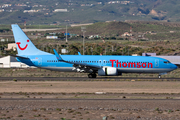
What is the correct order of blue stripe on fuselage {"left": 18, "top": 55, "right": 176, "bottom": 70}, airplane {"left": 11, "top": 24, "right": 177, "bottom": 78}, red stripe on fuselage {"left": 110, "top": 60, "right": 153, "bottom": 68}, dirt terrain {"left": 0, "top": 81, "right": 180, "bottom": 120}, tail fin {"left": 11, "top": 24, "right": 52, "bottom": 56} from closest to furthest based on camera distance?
dirt terrain {"left": 0, "top": 81, "right": 180, "bottom": 120} → airplane {"left": 11, "top": 24, "right": 177, "bottom": 78} → red stripe on fuselage {"left": 110, "top": 60, "right": 153, "bottom": 68} → blue stripe on fuselage {"left": 18, "top": 55, "right": 176, "bottom": 70} → tail fin {"left": 11, "top": 24, "right": 52, "bottom": 56}

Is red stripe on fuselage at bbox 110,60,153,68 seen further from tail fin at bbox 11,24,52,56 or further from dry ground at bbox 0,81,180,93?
tail fin at bbox 11,24,52,56

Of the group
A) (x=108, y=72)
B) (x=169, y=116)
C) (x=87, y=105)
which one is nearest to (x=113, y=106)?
(x=87, y=105)

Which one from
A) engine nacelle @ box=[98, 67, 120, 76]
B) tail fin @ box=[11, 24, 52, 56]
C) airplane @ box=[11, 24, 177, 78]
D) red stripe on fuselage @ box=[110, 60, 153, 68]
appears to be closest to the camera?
engine nacelle @ box=[98, 67, 120, 76]

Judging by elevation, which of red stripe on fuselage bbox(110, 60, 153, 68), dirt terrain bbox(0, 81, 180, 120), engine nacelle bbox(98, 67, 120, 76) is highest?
red stripe on fuselage bbox(110, 60, 153, 68)

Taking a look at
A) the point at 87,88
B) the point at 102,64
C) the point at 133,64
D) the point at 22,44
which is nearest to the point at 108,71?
the point at 102,64

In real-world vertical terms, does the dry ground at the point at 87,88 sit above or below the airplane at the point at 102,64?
below

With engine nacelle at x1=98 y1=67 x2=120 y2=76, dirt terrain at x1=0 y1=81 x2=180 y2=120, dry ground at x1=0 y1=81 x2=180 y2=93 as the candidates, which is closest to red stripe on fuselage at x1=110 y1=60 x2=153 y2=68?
engine nacelle at x1=98 y1=67 x2=120 y2=76

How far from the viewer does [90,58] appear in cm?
5112

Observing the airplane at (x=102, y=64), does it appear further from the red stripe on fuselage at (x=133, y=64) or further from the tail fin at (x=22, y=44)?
the tail fin at (x=22, y=44)

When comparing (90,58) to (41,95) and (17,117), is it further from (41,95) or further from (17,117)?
(17,117)

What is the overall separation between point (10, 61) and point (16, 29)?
41.3m

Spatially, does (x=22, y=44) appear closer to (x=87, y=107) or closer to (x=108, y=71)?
(x=108, y=71)

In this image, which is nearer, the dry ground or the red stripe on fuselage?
the dry ground

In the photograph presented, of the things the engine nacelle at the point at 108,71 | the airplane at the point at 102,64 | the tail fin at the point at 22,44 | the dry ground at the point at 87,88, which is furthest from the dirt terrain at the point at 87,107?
the tail fin at the point at 22,44
